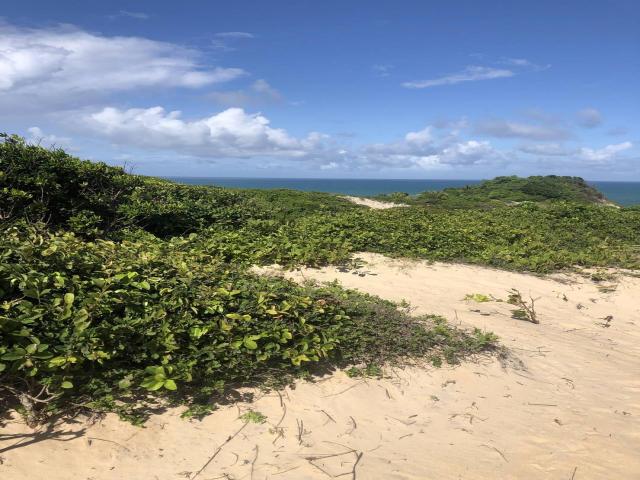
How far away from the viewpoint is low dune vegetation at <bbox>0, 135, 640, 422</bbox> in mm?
3268

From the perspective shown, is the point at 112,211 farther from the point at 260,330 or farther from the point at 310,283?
the point at 260,330

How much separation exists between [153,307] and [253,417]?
1235 millimetres

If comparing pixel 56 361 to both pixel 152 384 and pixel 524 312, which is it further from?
pixel 524 312

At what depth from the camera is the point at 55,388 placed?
3135mm

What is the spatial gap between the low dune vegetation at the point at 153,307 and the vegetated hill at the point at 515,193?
13.5m

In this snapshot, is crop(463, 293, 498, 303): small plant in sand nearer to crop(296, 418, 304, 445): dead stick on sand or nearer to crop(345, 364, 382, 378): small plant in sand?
crop(345, 364, 382, 378): small plant in sand

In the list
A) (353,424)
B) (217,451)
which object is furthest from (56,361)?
(353,424)

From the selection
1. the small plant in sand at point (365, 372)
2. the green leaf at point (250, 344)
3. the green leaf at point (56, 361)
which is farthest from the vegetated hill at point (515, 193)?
the green leaf at point (56, 361)

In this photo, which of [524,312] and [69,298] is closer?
[69,298]

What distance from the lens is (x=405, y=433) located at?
11.4 feet

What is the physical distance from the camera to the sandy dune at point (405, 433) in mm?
2906

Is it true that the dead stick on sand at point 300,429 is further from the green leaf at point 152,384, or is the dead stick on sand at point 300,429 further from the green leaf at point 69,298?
the green leaf at point 69,298

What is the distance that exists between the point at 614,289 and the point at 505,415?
17.4 feet

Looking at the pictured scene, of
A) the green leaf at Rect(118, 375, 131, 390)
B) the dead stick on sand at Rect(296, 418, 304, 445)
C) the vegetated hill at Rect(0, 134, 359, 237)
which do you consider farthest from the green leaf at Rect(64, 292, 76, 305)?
the vegetated hill at Rect(0, 134, 359, 237)
